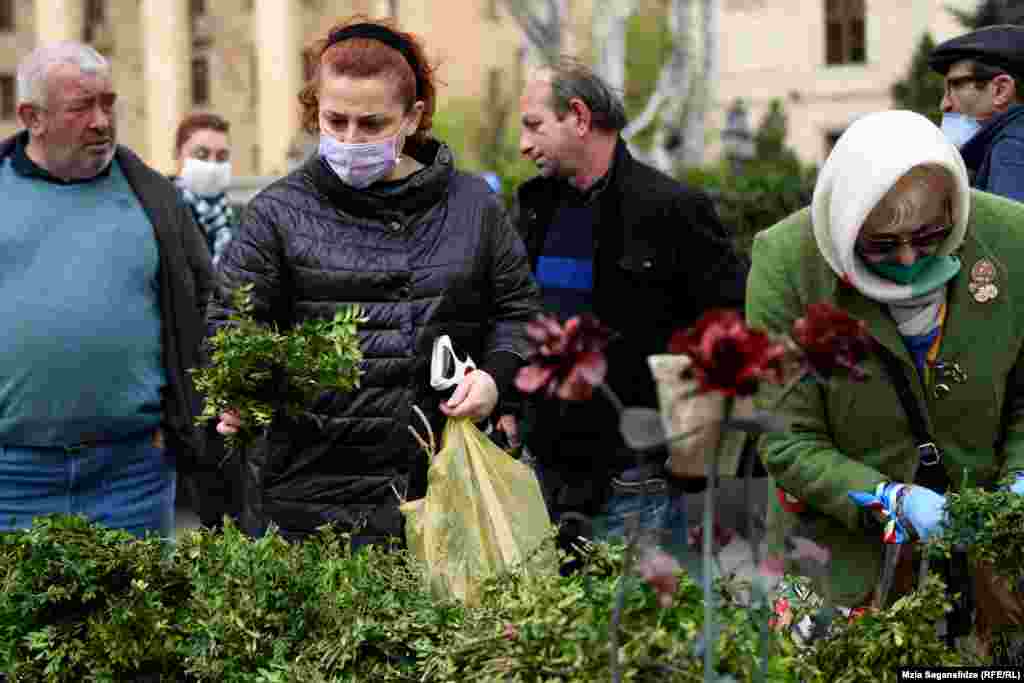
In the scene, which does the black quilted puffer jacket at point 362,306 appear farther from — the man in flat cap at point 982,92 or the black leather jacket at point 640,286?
the man in flat cap at point 982,92

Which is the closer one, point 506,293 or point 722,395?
point 722,395

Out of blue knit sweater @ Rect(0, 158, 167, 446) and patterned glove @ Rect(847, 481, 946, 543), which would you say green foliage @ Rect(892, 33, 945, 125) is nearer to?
blue knit sweater @ Rect(0, 158, 167, 446)

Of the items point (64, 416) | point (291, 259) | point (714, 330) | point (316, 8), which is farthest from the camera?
point (316, 8)

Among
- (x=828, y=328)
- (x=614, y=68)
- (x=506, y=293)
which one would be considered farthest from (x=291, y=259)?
(x=614, y=68)

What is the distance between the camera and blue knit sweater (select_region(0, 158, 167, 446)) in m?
4.62

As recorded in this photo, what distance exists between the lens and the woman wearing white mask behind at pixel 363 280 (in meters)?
4.07

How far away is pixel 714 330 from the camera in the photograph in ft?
6.83

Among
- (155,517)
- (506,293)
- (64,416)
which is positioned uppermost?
(506,293)

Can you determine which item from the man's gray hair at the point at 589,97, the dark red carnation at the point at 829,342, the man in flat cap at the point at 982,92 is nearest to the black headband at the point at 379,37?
the man's gray hair at the point at 589,97

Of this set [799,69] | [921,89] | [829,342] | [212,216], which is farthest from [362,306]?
[799,69]

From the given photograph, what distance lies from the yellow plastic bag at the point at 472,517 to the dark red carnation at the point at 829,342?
1.24 m

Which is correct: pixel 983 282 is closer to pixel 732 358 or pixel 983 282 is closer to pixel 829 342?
pixel 829 342

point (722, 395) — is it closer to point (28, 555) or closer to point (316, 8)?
point (28, 555)

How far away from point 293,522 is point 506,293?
74 cm
